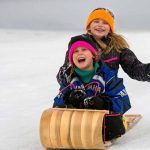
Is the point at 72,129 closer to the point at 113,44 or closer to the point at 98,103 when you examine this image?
the point at 98,103

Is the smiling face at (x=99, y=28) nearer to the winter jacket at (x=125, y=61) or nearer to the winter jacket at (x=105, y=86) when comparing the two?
the winter jacket at (x=125, y=61)

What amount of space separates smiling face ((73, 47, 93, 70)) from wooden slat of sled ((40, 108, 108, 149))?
14.1 inches

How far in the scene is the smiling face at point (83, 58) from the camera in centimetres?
375

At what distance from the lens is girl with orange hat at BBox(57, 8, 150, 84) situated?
4055 millimetres

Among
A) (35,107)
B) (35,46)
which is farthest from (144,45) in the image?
(35,107)

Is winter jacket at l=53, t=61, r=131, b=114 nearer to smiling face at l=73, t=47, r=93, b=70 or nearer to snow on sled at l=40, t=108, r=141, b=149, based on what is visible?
smiling face at l=73, t=47, r=93, b=70

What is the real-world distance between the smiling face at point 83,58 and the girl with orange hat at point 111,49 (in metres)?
0.22

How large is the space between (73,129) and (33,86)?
299cm

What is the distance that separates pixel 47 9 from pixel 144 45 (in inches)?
202

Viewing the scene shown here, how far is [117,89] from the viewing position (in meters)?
3.79

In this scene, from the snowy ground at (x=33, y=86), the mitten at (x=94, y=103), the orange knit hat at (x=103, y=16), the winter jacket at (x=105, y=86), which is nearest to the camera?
the mitten at (x=94, y=103)

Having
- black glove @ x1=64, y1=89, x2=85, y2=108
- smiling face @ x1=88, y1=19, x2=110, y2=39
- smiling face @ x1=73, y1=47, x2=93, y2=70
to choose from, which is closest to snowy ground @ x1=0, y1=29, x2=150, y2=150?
black glove @ x1=64, y1=89, x2=85, y2=108

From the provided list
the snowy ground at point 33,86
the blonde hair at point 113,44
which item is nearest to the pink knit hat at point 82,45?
the blonde hair at point 113,44

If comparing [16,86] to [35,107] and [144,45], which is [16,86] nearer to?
[35,107]
